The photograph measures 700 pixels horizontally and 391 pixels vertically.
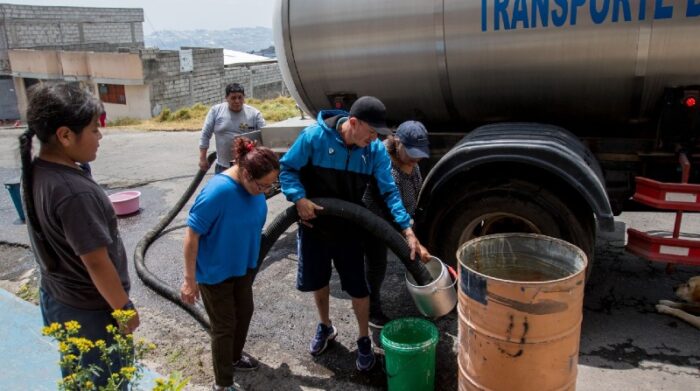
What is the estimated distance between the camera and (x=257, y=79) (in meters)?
34.8

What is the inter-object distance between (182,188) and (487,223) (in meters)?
5.38

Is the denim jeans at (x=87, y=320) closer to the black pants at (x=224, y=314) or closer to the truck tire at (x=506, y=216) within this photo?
the black pants at (x=224, y=314)

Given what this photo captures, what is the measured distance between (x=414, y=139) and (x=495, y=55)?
1.00m

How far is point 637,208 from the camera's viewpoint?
422 cm

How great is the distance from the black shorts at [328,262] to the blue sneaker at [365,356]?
0.30 meters

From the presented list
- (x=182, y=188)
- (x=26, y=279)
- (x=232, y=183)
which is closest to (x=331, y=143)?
(x=232, y=183)

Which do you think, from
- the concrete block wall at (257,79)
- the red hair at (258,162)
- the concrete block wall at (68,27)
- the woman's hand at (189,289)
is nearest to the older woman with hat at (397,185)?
the red hair at (258,162)

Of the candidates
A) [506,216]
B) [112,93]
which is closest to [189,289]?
[506,216]

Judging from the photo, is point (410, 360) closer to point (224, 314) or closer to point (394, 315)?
point (224, 314)

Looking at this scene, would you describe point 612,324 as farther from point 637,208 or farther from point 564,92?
point 564,92

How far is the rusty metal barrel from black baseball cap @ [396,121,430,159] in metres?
1.01

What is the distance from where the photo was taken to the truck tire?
373 centimetres

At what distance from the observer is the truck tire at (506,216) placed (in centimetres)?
373

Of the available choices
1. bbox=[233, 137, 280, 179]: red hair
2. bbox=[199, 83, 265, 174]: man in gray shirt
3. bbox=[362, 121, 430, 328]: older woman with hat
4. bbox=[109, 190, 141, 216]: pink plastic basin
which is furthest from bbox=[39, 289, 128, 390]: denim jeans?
bbox=[109, 190, 141, 216]: pink plastic basin
